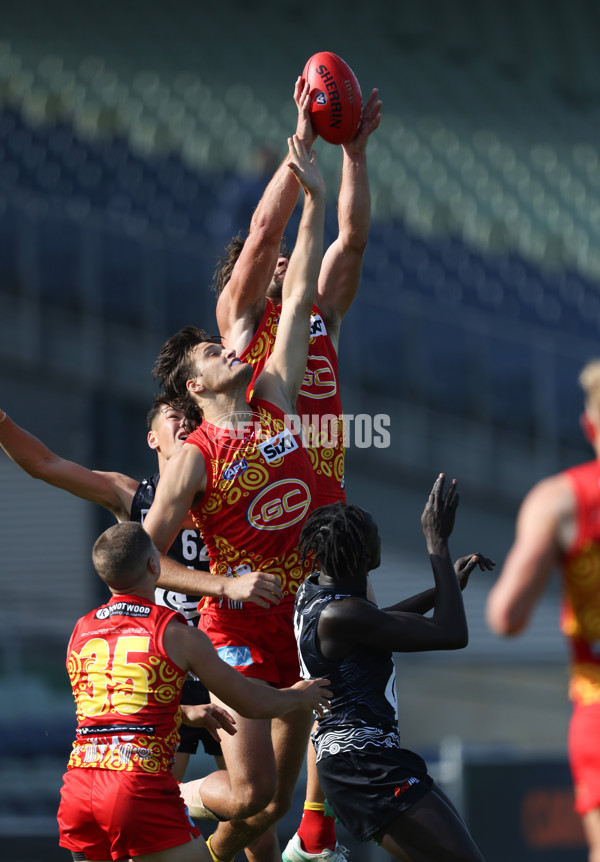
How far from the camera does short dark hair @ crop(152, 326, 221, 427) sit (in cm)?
462

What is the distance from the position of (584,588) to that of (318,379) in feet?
7.34

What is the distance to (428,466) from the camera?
12.9m

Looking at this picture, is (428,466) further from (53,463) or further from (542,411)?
(53,463)

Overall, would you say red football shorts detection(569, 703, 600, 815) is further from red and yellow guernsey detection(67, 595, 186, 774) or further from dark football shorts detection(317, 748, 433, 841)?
red and yellow guernsey detection(67, 595, 186, 774)

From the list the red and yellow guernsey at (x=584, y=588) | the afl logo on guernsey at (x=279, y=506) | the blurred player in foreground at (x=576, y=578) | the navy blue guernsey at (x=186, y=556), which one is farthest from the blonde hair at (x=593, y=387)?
the navy blue guernsey at (x=186, y=556)

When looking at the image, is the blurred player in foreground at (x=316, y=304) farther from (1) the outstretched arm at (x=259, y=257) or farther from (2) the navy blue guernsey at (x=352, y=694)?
(2) the navy blue guernsey at (x=352, y=694)

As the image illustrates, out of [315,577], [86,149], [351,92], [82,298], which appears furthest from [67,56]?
[315,577]

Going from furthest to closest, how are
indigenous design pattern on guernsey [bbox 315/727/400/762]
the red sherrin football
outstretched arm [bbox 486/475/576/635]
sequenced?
the red sherrin football
indigenous design pattern on guernsey [bbox 315/727/400/762]
outstretched arm [bbox 486/475/576/635]

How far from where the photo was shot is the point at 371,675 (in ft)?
12.5

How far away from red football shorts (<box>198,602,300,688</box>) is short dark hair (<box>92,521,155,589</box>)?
2.81ft

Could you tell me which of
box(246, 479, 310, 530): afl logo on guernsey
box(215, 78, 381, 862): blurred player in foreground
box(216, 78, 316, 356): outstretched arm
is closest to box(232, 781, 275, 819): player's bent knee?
box(215, 78, 381, 862): blurred player in foreground

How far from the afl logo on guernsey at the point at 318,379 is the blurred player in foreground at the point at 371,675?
1.16 m

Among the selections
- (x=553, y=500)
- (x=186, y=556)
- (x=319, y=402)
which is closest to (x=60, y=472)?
(x=186, y=556)

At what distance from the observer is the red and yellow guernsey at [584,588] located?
2.93 m
